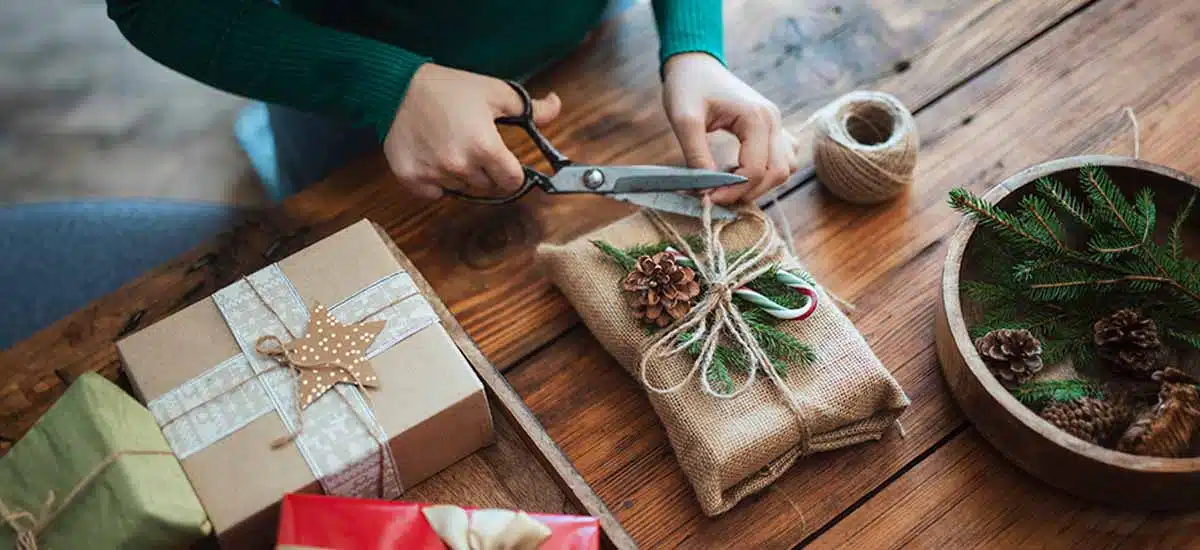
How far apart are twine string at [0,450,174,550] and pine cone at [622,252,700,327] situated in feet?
1.29

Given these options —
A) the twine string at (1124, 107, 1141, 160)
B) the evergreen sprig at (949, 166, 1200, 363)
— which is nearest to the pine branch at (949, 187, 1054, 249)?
the evergreen sprig at (949, 166, 1200, 363)

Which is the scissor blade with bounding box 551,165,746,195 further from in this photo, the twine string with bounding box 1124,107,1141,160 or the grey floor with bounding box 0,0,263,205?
the grey floor with bounding box 0,0,263,205

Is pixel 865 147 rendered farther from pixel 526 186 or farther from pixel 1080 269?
pixel 526 186

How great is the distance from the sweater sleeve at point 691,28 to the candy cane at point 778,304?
235mm

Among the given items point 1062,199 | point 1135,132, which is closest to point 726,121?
point 1062,199

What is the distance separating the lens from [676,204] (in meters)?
0.86

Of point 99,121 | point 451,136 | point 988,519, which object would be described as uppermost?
point 451,136

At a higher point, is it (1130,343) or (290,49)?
(290,49)

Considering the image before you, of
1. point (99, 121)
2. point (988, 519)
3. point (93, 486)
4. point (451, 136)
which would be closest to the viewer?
point (93, 486)

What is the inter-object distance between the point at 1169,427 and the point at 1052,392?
80 mm

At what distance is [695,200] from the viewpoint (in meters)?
0.87

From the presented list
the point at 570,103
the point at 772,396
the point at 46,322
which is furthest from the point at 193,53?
the point at 772,396

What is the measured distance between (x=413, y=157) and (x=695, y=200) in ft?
0.86

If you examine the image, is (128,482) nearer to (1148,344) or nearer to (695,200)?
(695,200)
